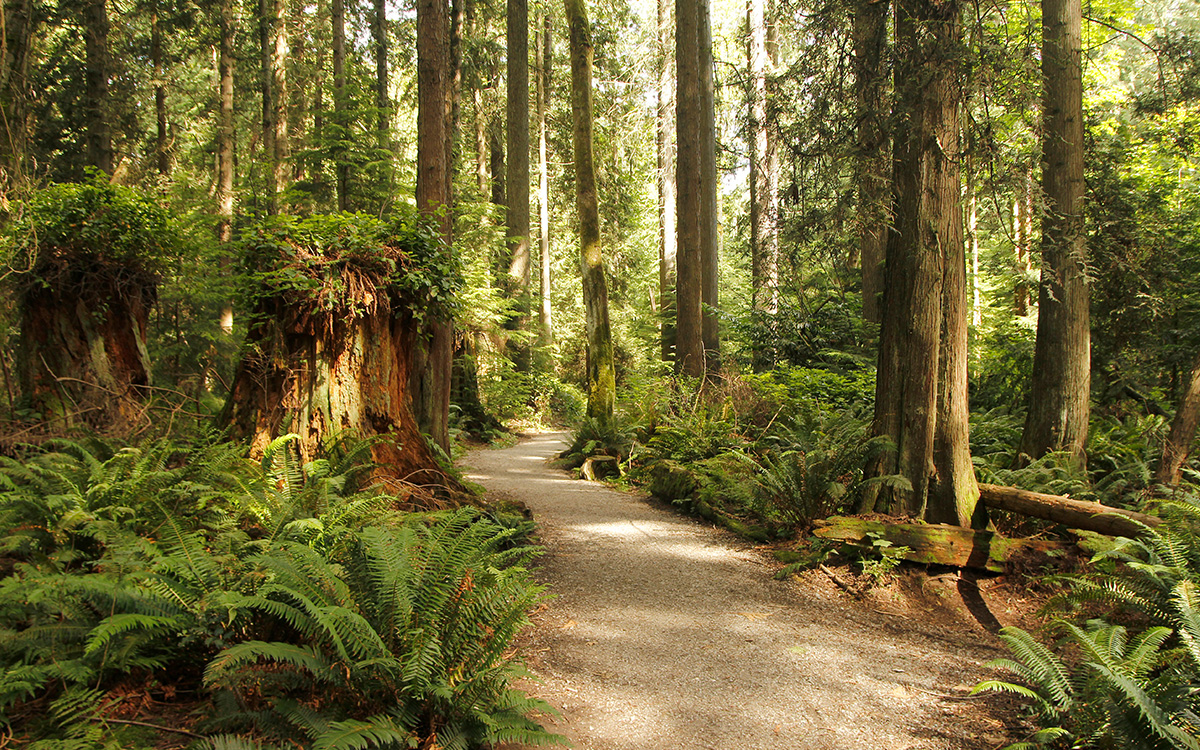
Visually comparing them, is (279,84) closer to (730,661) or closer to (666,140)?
(666,140)

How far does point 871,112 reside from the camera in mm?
6727

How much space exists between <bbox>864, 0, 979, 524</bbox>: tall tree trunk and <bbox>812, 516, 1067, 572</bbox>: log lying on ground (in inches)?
10.1

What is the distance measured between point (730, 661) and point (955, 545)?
2.92 metres

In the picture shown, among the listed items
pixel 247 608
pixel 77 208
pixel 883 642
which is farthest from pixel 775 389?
pixel 77 208

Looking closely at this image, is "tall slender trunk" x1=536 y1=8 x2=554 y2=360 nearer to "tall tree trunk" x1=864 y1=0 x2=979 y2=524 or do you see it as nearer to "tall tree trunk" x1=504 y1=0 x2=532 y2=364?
"tall tree trunk" x1=504 y1=0 x2=532 y2=364

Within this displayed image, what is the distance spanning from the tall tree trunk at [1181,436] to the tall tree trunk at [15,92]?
12.1 meters

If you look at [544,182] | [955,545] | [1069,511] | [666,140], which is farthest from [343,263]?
[666,140]

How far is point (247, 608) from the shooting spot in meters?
3.32

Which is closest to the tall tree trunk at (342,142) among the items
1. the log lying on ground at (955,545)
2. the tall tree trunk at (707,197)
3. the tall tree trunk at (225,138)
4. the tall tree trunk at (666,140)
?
the tall tree trunk at (225,138)

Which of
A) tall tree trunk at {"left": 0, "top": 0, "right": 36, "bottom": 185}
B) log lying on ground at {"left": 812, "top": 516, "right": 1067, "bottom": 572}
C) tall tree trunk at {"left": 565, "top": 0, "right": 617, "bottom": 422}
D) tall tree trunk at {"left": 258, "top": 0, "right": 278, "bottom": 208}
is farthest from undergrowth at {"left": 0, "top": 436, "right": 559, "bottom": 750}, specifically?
tall tree trunk at {"left": 258, "top": 0, "right": 278, "bottom": 208}

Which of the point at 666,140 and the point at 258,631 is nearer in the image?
the point at 258,631

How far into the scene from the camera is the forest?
10.4 feet

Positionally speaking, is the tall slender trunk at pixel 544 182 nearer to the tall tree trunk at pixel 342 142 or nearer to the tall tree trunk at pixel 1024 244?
the tall tree trunk at pixel 342 142

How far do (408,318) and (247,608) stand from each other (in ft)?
12.8
